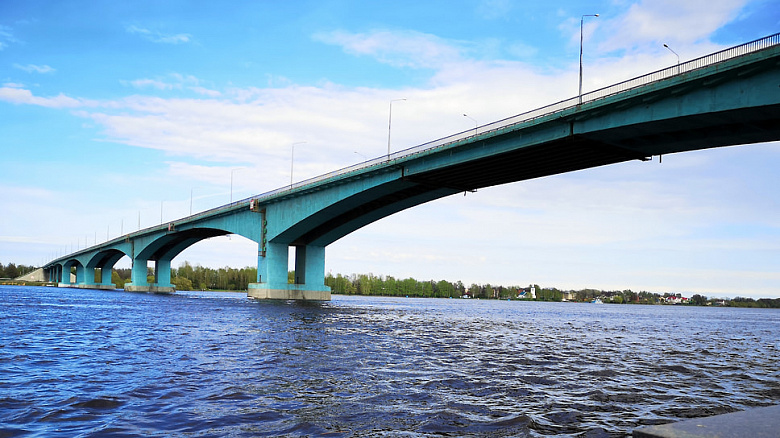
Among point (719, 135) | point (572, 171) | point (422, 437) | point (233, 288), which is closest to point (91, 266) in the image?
point (233, 288)

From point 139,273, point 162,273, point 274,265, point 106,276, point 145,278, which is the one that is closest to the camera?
point 274,265

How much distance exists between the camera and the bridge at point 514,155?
27141 mm

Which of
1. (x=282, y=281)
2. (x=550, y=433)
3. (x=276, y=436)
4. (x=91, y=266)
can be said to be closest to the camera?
(x=276, y=436)

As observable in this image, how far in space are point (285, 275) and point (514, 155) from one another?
114 feet

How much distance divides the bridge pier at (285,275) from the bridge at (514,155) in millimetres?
124

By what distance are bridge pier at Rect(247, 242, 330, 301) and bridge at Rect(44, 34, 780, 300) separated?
0.12 m

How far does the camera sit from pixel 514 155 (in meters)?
40.6

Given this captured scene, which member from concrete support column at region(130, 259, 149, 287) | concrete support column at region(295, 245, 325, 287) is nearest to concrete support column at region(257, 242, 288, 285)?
concrete support column at region(295, 245, 325, 287)

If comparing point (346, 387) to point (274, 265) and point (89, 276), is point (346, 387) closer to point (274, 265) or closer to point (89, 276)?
point (274, 265)

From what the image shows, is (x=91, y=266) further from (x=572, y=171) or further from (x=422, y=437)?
(x=422, y=437)

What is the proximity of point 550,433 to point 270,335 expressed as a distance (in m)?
16.4

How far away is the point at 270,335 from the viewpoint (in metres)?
22.8

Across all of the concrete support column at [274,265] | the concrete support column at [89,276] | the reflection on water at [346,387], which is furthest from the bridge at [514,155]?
the concrete support column at [89,276]

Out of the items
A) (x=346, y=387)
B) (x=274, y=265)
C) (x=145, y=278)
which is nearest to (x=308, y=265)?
(x=274, y=265)
